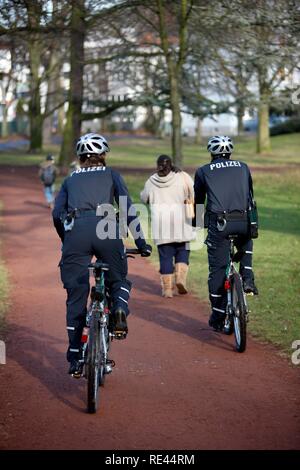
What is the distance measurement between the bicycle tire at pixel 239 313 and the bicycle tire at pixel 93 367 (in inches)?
82.3

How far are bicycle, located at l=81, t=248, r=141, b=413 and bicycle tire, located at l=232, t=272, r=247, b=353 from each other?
1.68 meters

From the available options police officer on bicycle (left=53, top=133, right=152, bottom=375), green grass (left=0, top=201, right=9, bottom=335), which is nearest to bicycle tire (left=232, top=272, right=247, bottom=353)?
police officer on bicycle (left=53, top=133, right=152, bottom=375)

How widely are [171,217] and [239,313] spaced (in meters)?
3.37

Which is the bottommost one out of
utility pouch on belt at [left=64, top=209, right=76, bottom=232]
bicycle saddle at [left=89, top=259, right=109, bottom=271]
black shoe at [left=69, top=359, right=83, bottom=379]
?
black shoe at [left=69, top=359, right=83, bottom=379]

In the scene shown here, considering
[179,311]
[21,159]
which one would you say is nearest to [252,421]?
[179,311]

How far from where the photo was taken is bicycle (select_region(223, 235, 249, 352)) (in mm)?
8219

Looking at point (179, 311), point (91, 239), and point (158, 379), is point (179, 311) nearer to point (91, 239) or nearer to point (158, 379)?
point (158, 379)

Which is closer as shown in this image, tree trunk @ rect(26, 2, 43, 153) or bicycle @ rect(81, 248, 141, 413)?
bicycle @ rect(81, 248, 141, 413)

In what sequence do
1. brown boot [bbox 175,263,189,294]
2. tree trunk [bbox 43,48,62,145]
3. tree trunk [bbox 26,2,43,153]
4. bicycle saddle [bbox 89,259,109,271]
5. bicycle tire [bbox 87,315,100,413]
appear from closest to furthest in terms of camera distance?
1. bicycle tire [bbox 87,315,100,413]
2. bicycle saddle [bbox 89,259,109,271]
3. brown boot [bbox 175,263,189,294]
4. tree trunk [bbox 26,2,43,153]
5. tree trunk [bbox 43,48,62,145]

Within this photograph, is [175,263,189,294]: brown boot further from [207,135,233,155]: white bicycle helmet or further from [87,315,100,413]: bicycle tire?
[87,315,100,413]: bicycle tire

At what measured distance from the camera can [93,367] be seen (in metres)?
6.30

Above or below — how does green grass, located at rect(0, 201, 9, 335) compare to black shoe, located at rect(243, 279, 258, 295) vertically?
below

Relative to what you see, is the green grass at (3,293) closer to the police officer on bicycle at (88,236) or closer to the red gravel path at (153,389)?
the red gravel path at (153,389)

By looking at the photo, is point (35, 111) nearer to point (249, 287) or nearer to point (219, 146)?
point (219, 146)
